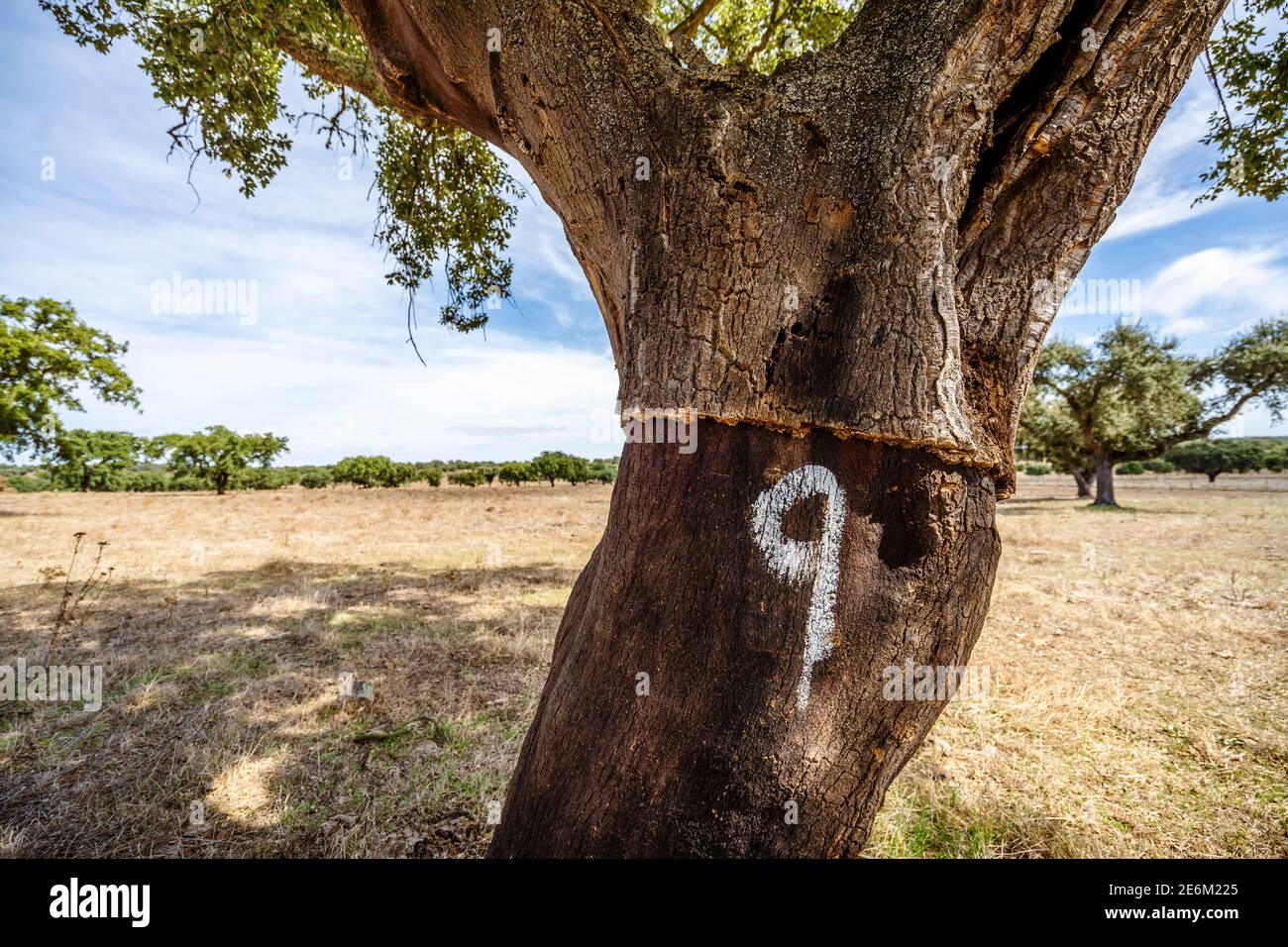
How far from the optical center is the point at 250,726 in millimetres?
4145

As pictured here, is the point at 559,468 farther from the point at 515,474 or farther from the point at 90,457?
the point at 90,457

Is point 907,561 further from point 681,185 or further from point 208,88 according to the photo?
point 208,88

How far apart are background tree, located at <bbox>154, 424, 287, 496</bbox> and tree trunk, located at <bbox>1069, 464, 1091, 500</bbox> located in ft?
138

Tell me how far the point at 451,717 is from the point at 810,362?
13.1 feet

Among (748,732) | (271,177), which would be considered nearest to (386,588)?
(271,177)

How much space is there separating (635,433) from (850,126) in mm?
1279

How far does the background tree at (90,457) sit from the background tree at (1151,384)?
123 feet

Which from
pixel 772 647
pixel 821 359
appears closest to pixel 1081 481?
pixel 821 359

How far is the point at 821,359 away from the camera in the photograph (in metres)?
1.79

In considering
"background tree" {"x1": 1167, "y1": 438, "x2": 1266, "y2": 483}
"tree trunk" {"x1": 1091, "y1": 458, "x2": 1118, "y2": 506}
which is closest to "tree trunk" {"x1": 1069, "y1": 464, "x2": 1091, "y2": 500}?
"tree trunk" {"x1": 1091, "y1": 458, "x2": 1118, "y2": 506}

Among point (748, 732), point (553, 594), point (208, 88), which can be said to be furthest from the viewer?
point (553, 594)

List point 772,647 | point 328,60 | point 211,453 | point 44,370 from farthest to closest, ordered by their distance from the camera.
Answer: point 211,453 < point 44,370 < point 328,60 < point 772,647
